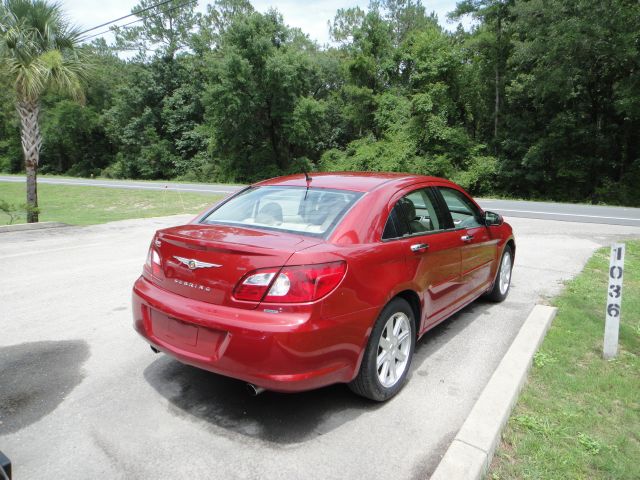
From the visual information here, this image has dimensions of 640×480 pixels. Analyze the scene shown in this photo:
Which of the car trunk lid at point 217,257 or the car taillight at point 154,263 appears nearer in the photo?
the car trunk lid at point 217,257

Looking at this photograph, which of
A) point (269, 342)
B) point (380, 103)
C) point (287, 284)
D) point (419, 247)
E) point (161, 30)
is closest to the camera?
point (269, 342)

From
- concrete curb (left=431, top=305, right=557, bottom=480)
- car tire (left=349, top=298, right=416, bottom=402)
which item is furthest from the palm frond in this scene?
concrete curb (left=431, top=305, right=557, bottom=480)

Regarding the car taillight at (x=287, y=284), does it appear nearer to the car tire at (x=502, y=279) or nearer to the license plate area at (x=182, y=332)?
the license plate area at (x=182, y=332)

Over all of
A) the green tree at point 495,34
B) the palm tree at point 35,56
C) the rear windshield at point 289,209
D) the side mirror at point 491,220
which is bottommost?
the side mirror at point 491,220

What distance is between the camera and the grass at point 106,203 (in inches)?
631

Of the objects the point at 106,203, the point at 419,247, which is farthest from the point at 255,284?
the point at 106,203

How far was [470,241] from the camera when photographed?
4.55 metres

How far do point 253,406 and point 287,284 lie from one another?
104cm

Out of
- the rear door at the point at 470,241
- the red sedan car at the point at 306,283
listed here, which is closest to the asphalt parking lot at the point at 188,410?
the red sedan car at the point at 306,283

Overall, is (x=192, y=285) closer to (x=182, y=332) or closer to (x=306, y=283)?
(x=182, y=332)

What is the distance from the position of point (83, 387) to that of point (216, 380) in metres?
0.97

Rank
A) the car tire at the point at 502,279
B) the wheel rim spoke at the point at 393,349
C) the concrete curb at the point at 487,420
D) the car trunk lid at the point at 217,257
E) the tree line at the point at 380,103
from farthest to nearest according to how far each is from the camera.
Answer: the tree line at the point at 380,103, the car tire at the point at 502,279, the wheel rim spoke at the point at 393,349, the car trunk lid at the point at 217,257, the concrete curb at the point at 487,420

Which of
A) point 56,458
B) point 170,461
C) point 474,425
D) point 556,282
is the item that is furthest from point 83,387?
point 556,282

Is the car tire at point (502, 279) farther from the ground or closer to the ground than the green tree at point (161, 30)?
closer to the ground
